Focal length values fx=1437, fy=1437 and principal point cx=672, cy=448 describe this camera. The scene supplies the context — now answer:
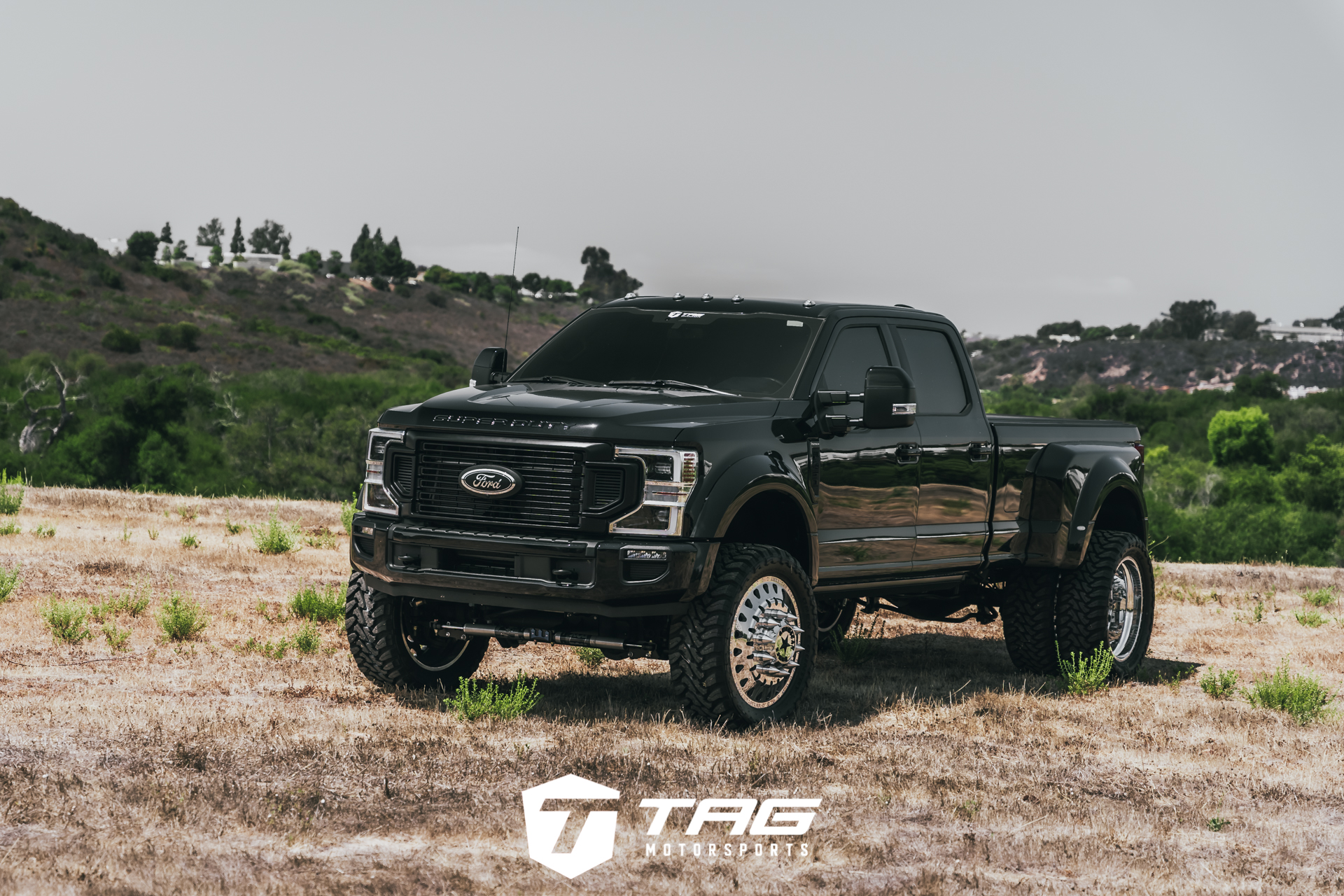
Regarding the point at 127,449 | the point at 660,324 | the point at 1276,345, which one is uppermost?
the point at 1276,345

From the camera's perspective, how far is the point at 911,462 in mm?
8664

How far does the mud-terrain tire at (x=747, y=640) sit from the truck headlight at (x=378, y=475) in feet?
5.52

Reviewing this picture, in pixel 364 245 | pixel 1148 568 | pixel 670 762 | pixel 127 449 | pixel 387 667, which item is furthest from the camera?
pixel 364 245

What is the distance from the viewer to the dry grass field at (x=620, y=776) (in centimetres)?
513

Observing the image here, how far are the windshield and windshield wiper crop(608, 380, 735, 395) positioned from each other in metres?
0.01

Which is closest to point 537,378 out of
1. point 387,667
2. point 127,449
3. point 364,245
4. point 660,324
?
point 660,324

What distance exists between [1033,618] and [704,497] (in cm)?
412

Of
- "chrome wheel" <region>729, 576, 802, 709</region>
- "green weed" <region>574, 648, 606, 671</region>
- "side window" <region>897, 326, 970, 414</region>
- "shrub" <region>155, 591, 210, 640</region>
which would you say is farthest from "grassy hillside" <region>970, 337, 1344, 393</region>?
"chrome wheel" <region>729, 576, 802, 709</region>

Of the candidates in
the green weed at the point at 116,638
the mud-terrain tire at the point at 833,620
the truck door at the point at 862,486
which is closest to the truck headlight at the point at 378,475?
the truck door at the point at 862,486

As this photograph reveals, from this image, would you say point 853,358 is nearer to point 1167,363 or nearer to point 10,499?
point 10,499

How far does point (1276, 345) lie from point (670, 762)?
15342cm

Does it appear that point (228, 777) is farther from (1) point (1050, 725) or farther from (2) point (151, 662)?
(1) point (1050, 725)
